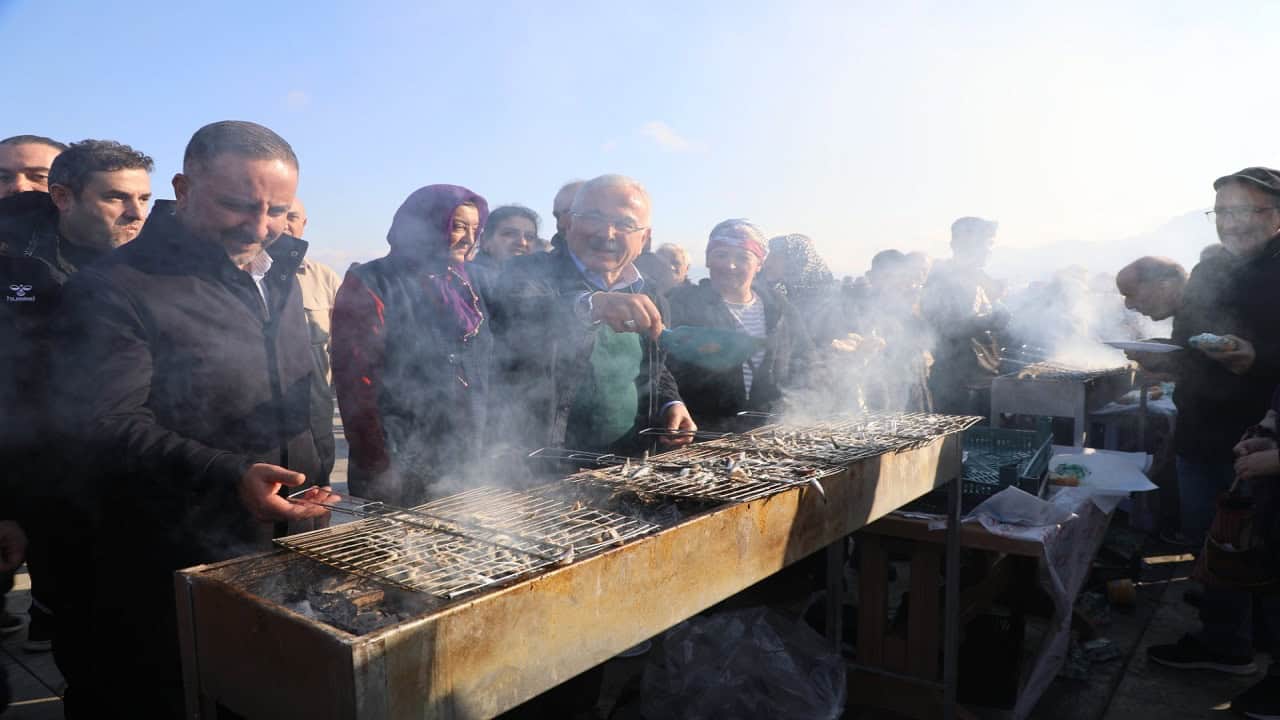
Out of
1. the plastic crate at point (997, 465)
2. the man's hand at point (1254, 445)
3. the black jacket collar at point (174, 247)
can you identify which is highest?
the black jacket collar at point (174, 247)

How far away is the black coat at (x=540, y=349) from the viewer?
294 cm

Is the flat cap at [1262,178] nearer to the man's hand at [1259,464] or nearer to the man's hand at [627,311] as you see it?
the man's hand at [1259,464]

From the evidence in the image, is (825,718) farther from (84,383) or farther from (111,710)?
(84,383)

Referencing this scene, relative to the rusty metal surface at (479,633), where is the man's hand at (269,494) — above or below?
above

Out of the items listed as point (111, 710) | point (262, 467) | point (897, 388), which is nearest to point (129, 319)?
point (262, 467)

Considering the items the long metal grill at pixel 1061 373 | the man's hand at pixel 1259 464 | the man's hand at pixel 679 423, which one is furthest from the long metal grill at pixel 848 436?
the long metal grill at pixel 1061 373

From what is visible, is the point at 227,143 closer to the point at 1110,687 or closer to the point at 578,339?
the point at 578,339

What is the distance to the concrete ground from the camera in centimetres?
356

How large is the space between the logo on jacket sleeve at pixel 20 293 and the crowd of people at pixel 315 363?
1 cm

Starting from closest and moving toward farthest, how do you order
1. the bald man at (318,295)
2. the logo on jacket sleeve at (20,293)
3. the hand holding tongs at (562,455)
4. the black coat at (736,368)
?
the logo on jacket sleeve at (20,293), the hand holding tongs at (562,455), the black coat at (736,368), the bald man at (318,295)

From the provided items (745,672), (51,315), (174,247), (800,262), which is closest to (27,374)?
(51,315)

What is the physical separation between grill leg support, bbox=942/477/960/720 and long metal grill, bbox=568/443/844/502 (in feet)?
3.75

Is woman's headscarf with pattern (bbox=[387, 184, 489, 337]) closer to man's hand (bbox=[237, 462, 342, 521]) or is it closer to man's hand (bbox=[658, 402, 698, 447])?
man's hand (bbox=[658, 402, 698, 447])

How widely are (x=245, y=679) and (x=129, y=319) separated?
3.80 ft
